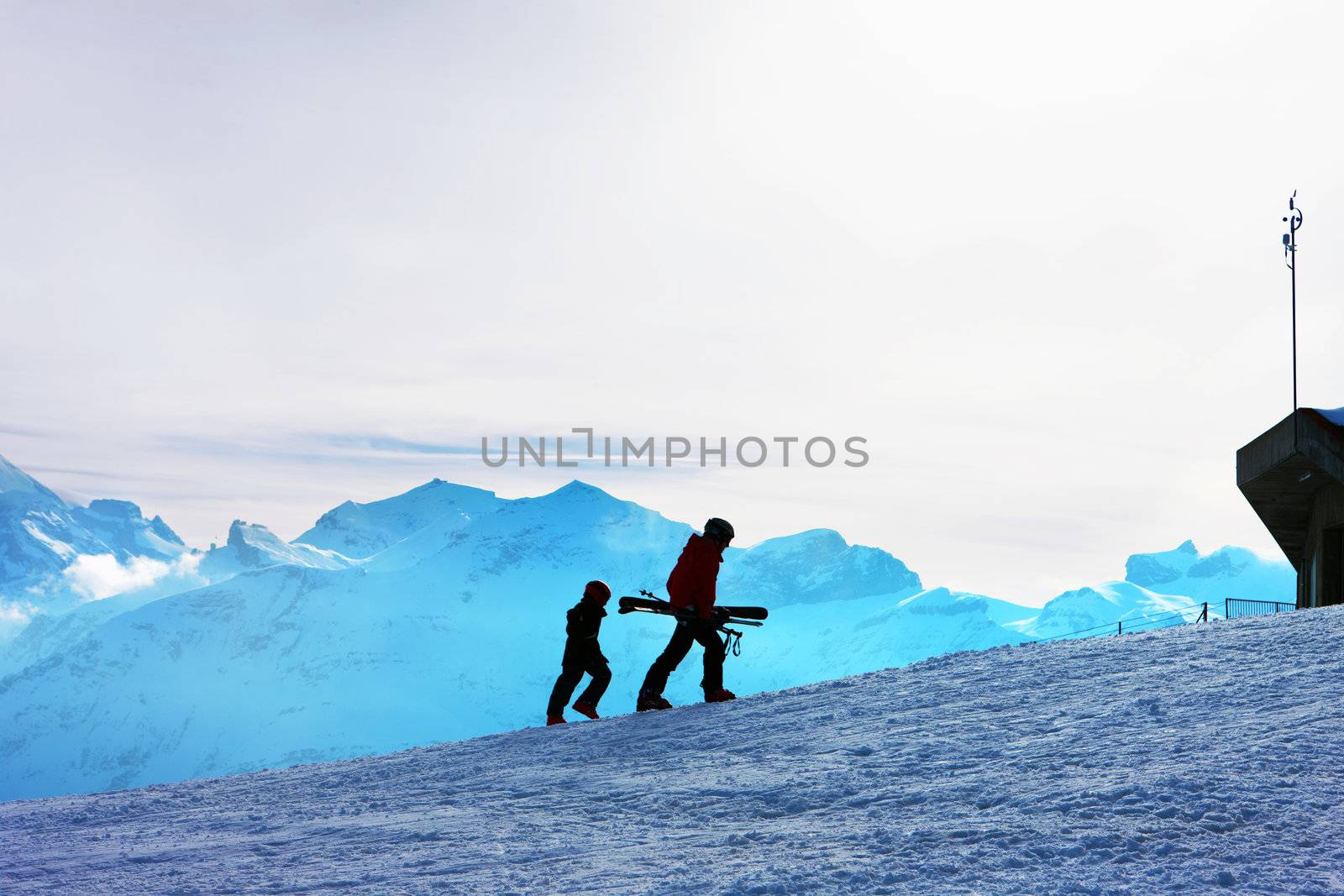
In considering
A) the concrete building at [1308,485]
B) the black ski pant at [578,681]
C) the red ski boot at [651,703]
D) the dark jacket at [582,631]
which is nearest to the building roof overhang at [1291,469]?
the concrete building at [1308,485]

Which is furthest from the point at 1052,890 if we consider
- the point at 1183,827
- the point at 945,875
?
the point at 1183,827

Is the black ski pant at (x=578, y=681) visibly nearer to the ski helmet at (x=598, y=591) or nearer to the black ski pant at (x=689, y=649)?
the ski helmet at (x=598, y=591)

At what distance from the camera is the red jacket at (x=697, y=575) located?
10.4 meters

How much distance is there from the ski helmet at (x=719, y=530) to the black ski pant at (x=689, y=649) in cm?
78

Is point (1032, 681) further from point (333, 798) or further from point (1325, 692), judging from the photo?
point (333, 798)

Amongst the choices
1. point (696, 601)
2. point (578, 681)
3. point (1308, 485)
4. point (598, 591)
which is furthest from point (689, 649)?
point (1308, 485)

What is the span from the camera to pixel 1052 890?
14.1 feet

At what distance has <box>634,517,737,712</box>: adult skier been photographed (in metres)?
10.4

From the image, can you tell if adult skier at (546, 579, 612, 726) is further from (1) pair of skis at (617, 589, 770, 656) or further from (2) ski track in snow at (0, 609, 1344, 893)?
(2) ski track in snow at (0, 609, 1344, 893)

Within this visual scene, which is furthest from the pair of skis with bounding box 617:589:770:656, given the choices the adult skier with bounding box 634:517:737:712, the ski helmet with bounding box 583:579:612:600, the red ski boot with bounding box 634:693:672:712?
the red ski boot with bounding box 634:693:672:712

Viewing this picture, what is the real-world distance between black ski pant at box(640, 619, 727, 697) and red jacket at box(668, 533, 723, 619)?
174 millimetres

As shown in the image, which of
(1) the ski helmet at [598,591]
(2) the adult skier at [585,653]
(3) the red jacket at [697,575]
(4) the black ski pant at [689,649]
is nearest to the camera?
(3) the red jacket at [697,575]

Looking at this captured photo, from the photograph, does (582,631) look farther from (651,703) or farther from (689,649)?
(689,649)

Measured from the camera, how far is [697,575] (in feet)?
34.1
